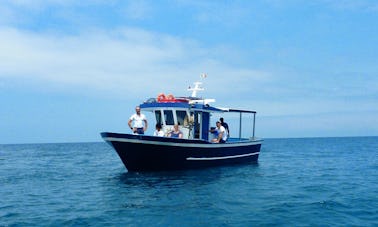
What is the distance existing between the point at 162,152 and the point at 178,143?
860 millimetres

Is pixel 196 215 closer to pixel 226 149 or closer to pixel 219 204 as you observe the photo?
pixel 219 204

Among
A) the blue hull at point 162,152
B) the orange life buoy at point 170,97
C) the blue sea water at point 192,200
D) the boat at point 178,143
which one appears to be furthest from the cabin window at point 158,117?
the blue sea water at point 192,200

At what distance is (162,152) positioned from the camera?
57.2 ft

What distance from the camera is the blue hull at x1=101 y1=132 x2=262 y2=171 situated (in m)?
16.8

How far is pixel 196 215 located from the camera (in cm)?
1009

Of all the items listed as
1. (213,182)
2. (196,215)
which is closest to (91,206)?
(196,215)

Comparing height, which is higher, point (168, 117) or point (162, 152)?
point (168, 117)

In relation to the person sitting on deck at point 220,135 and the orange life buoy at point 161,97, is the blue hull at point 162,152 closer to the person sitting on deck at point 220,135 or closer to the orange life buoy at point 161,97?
the person sitting on deck at point 220,135

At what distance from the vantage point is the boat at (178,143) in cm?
1698

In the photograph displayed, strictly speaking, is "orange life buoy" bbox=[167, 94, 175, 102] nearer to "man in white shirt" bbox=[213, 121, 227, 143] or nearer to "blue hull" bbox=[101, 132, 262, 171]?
"man in white shirt" bbox=[213, 121, 227, 143]

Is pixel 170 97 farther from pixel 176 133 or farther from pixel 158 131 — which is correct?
pixel 176 133

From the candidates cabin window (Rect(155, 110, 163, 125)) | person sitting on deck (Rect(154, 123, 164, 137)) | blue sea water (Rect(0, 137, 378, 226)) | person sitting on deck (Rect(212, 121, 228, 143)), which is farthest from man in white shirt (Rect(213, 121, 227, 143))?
person sitting on deck (Rect(154, 123, 164, 137))

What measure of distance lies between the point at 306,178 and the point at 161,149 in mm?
6922

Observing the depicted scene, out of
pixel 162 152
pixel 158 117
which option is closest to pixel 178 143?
pixel 162 152
